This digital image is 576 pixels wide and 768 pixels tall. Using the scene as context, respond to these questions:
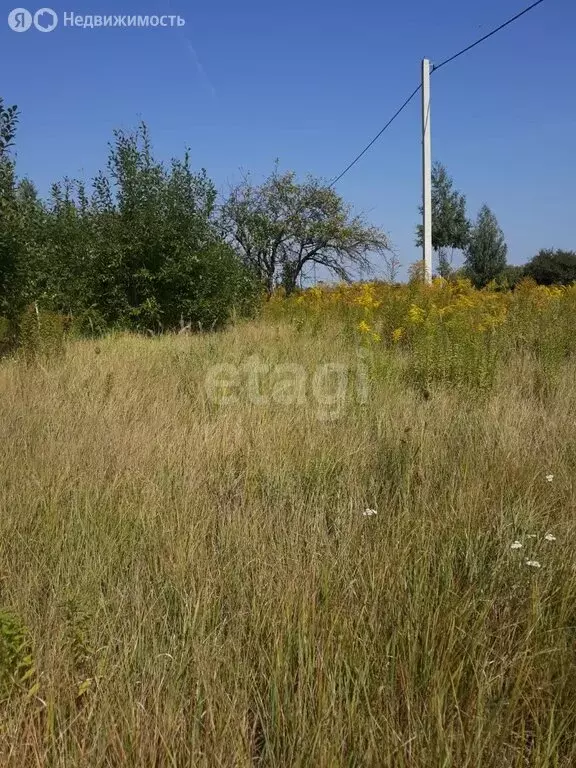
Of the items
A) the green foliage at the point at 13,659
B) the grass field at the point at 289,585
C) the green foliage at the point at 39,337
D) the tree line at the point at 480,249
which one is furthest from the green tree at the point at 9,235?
the tree line at the point at 480,249

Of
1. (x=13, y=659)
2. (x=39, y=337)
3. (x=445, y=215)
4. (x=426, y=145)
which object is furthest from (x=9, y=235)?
(x=445, y=215)

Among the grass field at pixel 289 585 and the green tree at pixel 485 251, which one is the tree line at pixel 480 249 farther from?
the grass field at pixel 289 585

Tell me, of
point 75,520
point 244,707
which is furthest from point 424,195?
point 244,707

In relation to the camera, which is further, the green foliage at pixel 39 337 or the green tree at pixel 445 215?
the green tree at pixel 445 215

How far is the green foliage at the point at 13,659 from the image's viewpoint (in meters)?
1.39

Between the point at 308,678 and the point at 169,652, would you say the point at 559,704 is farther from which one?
the point at 169,652

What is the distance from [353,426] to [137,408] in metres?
1.61

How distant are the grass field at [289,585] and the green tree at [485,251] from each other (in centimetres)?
2635

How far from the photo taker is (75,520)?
229 centimetres

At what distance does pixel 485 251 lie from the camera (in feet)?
93.5

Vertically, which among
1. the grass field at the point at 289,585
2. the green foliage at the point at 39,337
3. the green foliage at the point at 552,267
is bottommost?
Result: the grass field at the point at 289,585

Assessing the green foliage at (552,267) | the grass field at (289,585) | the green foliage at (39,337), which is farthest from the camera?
the green foliage at (552,267)

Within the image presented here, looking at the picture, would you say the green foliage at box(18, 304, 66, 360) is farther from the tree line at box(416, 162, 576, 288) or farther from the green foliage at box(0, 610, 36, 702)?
the tree line at box(416, 162, 576, 288)

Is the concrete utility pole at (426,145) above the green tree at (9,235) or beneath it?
above
